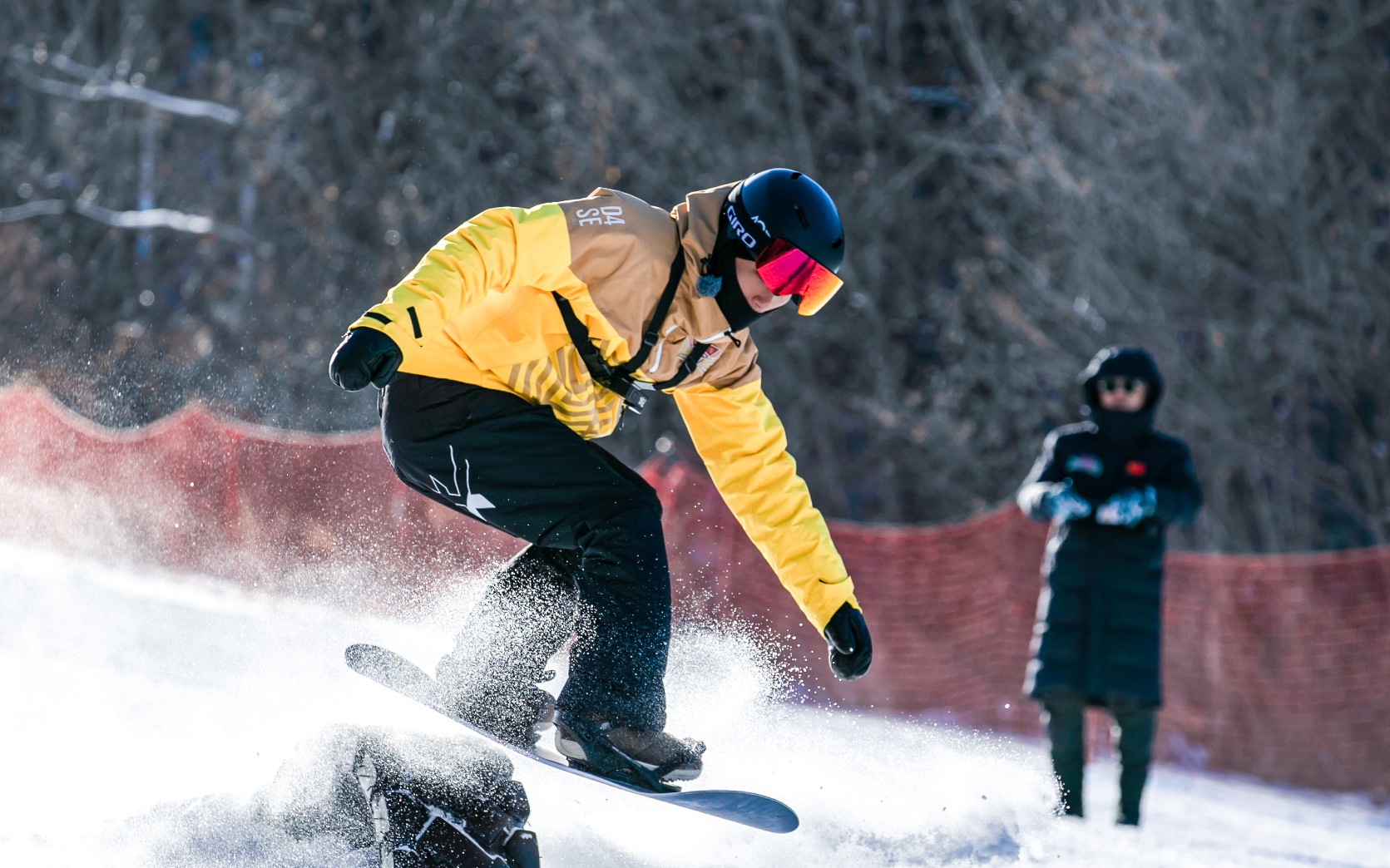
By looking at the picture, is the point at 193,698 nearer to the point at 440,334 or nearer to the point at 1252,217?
the point at 440,334

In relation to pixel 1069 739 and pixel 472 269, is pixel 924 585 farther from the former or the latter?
pixel 472 269

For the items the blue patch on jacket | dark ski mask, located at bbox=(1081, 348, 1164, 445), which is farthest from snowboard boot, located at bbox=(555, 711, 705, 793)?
dark ski mask, located at bbox=(1081, 348, 1164, 445)

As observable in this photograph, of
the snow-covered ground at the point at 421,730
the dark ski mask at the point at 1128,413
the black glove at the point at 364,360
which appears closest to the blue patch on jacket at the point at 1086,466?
the dark ski mask at the point at 1128,413

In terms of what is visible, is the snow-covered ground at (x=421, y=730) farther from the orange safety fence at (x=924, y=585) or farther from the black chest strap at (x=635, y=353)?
the orange safety fence at (x=924, y=585)

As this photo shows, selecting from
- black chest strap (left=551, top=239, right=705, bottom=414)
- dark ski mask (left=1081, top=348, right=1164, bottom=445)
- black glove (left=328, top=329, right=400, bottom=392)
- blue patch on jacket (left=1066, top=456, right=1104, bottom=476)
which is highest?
dark ski mask (left=1081, top=348, right=1164, bottom=445)

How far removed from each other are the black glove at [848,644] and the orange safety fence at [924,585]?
3.12 meters

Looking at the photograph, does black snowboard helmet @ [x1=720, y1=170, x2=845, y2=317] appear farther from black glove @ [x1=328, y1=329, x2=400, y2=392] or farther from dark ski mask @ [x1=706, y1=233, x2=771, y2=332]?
black glove @ [x1=328, y1=329, x2=400, y2=392]

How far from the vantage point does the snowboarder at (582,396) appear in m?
3.06

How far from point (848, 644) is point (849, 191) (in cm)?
1132

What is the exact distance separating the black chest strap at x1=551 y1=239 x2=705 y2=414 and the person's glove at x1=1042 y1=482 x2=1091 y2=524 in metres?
2.12

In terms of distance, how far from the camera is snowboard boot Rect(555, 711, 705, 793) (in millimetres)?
3014

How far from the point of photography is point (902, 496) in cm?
1452

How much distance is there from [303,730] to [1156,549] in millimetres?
3145

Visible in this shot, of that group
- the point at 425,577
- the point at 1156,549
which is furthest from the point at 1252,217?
the point at 425,577
